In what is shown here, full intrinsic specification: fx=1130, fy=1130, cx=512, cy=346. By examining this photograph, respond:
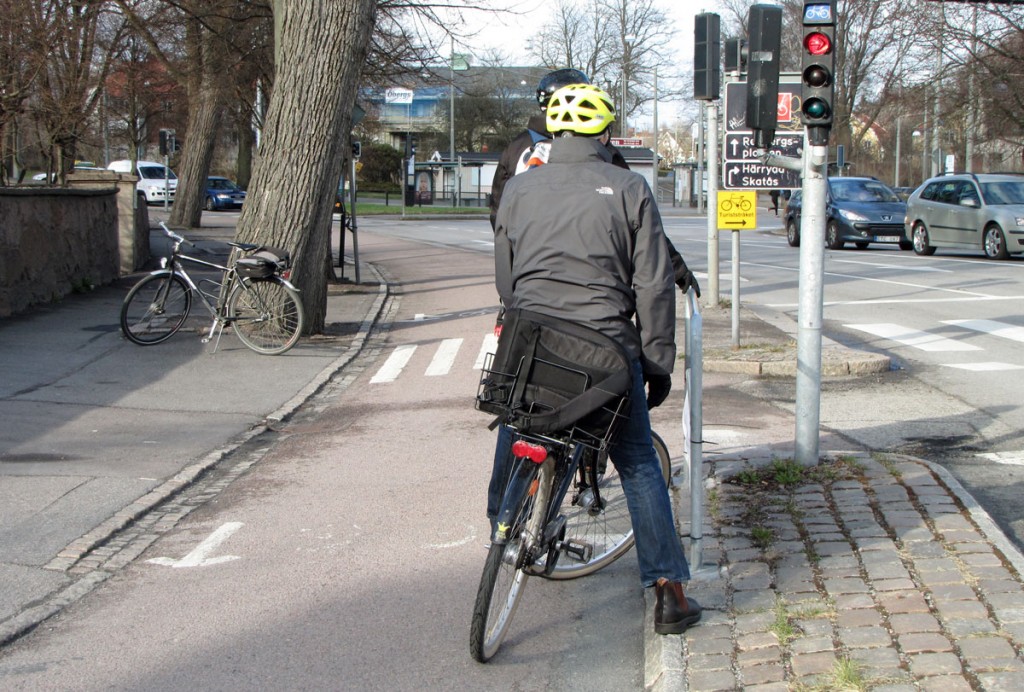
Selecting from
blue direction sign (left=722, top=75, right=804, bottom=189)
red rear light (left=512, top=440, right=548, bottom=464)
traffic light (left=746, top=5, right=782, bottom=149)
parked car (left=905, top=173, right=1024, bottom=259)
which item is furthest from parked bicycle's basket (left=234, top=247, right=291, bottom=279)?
parked car (left=905, top=173, right=1024, bottom=259)

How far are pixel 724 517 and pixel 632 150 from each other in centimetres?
5531

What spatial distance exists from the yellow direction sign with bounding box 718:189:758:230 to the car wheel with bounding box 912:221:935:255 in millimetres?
14729

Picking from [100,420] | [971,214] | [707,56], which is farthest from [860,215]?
[100,420]

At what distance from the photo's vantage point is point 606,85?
70875mm

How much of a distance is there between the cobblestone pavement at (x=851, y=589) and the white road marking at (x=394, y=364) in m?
5.01

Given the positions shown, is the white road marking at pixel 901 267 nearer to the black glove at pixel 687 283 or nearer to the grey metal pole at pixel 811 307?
the grey metal pole at pixel 811 307

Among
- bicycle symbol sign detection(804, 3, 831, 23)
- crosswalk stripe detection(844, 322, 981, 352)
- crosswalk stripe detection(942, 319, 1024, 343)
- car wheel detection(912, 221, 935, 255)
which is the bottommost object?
crosswalk stripe detection(844, 322, 981, 352)

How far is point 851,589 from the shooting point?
170 inches

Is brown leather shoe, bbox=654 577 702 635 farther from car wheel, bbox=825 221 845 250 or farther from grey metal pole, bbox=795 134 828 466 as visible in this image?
car wheel, bbox=825 221 845 250

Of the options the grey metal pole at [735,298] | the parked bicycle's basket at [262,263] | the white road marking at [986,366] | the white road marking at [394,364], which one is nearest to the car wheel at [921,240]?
the grey metal pole at [735,298]

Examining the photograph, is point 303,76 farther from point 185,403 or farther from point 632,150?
point 632,150

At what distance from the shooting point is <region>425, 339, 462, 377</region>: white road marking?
10700 millimetres

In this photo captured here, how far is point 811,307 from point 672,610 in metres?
2.42

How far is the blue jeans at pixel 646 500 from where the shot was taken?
4.04 metres
